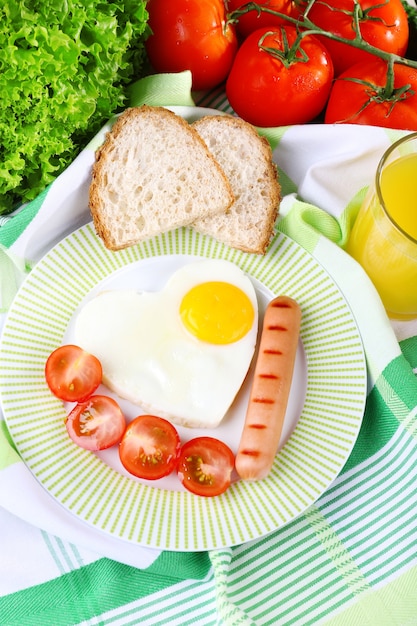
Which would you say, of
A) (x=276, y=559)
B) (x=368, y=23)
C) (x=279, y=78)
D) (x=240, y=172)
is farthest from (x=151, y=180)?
(x=276, y=559)

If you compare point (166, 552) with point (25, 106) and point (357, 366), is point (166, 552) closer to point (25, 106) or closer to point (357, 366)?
point (357, 366)

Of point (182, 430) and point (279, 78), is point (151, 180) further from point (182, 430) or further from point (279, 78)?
point (182, 430)

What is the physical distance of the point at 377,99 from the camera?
2.49 metres

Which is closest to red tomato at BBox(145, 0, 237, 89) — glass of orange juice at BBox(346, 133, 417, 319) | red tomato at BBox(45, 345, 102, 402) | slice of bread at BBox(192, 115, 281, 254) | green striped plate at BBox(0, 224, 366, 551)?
slice of bread at BBox(192, 115, 281, 254)

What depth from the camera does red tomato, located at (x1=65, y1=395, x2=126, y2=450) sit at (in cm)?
213

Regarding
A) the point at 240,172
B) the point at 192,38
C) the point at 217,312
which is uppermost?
the point at 192,38

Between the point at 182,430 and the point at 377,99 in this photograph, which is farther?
the point at 377,99

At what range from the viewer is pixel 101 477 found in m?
2.14

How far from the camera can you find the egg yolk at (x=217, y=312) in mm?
2297

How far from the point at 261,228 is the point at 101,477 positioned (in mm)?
1081

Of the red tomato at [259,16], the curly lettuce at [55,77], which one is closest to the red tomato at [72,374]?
the curly lettuce at [55,77]

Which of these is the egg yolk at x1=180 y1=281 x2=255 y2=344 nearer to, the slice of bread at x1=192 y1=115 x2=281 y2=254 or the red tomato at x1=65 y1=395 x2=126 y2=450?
the slice of bread at x1=192 y1=115 x2=281 y2=254

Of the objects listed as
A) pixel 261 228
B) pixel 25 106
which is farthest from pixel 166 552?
pixel 25 106

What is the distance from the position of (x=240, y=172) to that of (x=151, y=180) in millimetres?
353
